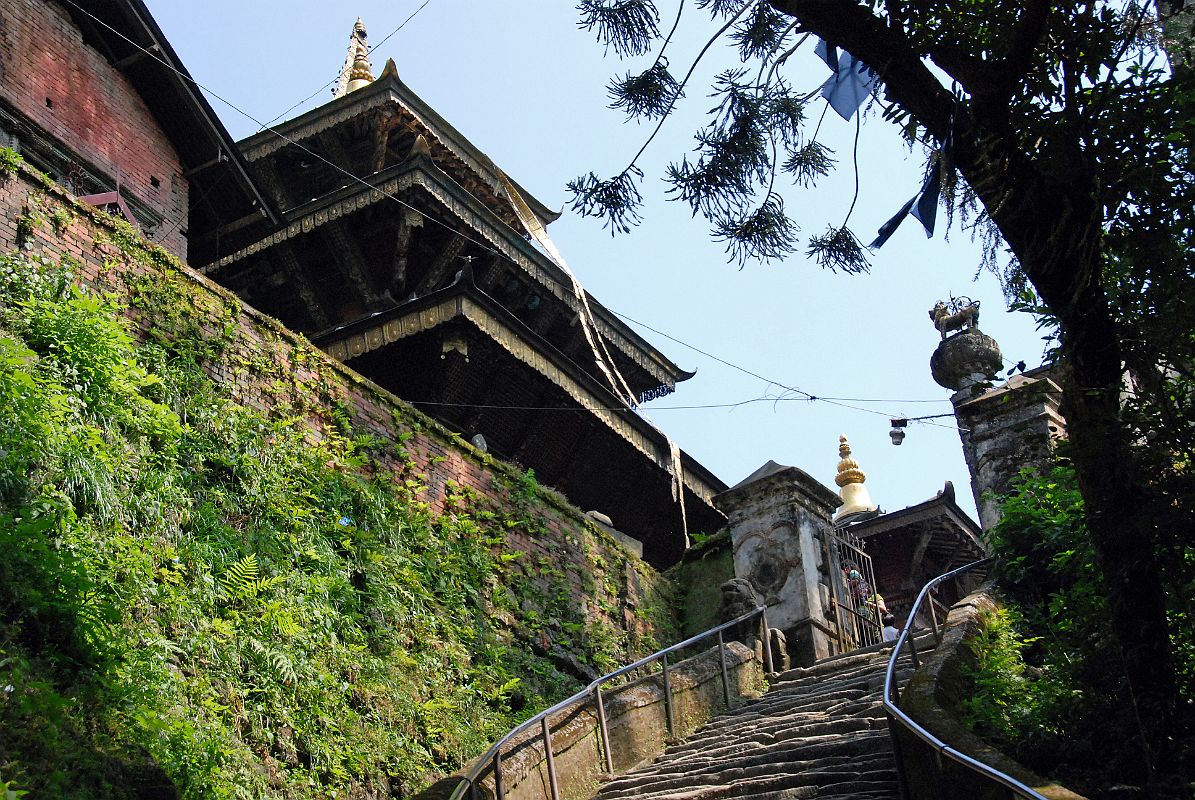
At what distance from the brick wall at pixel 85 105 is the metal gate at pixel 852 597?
8.16 metres

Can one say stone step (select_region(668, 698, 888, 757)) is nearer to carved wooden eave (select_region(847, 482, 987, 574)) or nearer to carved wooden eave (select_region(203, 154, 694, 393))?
carved wooden eave (select_region(203, 154, 694, 393))

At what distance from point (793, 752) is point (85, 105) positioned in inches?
408

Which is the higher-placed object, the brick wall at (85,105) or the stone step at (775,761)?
the brick wall at (85,105)

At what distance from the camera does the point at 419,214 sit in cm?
1722

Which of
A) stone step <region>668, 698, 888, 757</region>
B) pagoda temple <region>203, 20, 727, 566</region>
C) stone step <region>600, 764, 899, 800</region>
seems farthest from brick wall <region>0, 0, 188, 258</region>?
stone step <region>600, 764, 899, 800</region>

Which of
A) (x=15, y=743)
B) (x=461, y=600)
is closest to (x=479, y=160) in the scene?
(x=461, y=600)

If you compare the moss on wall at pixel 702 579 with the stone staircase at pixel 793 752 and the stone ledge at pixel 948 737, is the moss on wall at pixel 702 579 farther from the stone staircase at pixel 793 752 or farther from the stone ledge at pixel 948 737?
the stone ledge at pixel 948 737

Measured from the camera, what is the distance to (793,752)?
28.9 feet

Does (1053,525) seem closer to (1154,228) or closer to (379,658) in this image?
(1154,228)

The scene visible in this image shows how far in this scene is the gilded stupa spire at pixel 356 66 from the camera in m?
22.9

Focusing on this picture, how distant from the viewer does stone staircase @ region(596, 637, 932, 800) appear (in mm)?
8039

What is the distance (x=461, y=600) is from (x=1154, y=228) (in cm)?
706

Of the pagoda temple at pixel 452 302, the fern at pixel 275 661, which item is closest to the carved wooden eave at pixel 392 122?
the pagoda temple at pixel 452 302

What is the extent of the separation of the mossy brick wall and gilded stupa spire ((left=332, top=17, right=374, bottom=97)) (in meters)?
11.1
